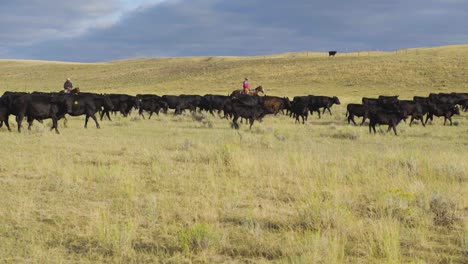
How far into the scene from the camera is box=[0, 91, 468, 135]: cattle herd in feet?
56.7

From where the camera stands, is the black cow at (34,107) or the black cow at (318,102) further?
the black cow at (318,102)

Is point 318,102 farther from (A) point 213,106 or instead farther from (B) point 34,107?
(B) point 34,107

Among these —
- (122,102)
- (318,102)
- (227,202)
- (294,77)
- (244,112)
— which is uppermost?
(294,77)

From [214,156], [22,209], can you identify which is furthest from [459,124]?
[22,209]

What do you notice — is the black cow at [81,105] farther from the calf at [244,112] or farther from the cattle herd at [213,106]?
the calf at [244,112]

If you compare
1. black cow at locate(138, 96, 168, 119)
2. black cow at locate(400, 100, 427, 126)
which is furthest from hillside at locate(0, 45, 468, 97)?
black cow at locate(400, 100, 427, 126)

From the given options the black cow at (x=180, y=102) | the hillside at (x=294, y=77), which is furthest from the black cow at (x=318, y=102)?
the hillside at (x=294, y=77)

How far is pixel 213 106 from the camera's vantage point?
98.6 feet

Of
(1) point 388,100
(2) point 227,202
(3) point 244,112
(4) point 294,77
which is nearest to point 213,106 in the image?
(3) point 244,112

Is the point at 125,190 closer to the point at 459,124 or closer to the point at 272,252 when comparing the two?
the point at 272,252

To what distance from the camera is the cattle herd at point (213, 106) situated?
56.7 ft

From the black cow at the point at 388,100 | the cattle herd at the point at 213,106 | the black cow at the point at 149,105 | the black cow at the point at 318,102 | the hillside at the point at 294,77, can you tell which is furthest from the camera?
the hillside at the point at 294,77

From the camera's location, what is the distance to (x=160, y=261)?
513 centimetres

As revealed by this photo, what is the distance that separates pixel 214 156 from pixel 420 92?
154ft
